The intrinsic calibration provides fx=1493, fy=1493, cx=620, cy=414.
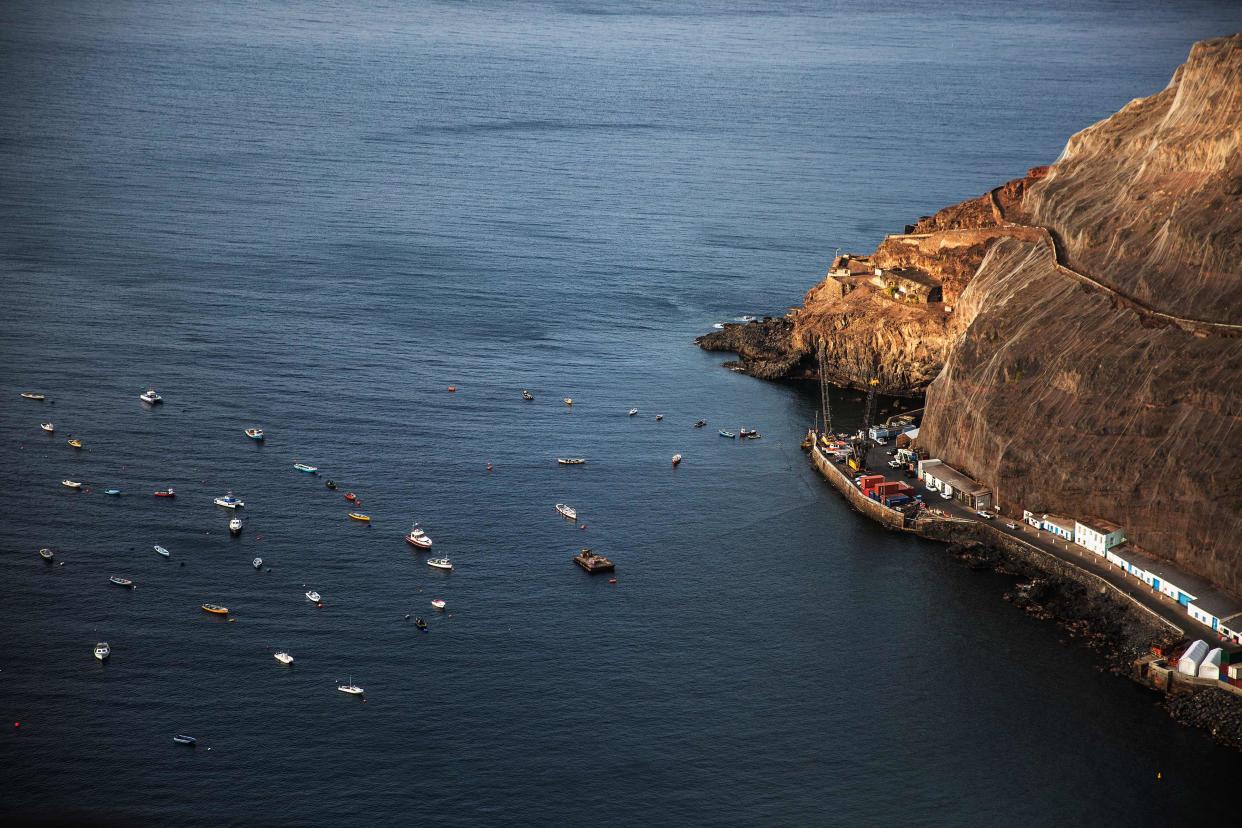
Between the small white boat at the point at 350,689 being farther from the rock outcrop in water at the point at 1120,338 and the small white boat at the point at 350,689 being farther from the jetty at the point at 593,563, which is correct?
the rock outcrop in water at the point at 1120,338

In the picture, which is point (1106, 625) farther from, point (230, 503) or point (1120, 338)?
point (230, 503)

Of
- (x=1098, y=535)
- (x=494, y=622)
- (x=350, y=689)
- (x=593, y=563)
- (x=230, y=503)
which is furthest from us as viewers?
(x=230, y=503)

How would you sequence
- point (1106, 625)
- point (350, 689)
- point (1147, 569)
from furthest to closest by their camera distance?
point (1147, 569) < point (1106, 625) < point (350, 689)

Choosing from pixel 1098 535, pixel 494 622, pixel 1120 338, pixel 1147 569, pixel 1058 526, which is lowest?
pixel 494 622

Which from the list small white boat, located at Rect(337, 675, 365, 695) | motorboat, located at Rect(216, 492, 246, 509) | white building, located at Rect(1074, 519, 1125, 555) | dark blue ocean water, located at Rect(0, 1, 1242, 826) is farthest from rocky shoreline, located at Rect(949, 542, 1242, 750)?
motorboat, located at Rect(216, 492, 246, 509)

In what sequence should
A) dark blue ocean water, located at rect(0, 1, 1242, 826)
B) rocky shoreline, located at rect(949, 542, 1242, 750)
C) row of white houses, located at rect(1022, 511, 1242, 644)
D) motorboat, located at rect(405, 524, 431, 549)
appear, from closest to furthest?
dark blue ocean water, located at rect(0, 1, 1242, 826) < rocky shoreline, located at rect(949, 542, 1242, 750) < row of white houses, located at rect(1022, 511, 1242, 644) < motorboat, located at rect(405, 524, 431, 549)

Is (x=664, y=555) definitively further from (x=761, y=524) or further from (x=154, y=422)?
(x=154, y=422)

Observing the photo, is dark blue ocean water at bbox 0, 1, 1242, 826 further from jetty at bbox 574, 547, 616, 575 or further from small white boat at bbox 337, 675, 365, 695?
jetty at bbox 574, 547, 616, 575

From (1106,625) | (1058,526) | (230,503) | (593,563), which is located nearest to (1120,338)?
(1058,526)

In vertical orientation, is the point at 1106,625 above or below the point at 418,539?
above
